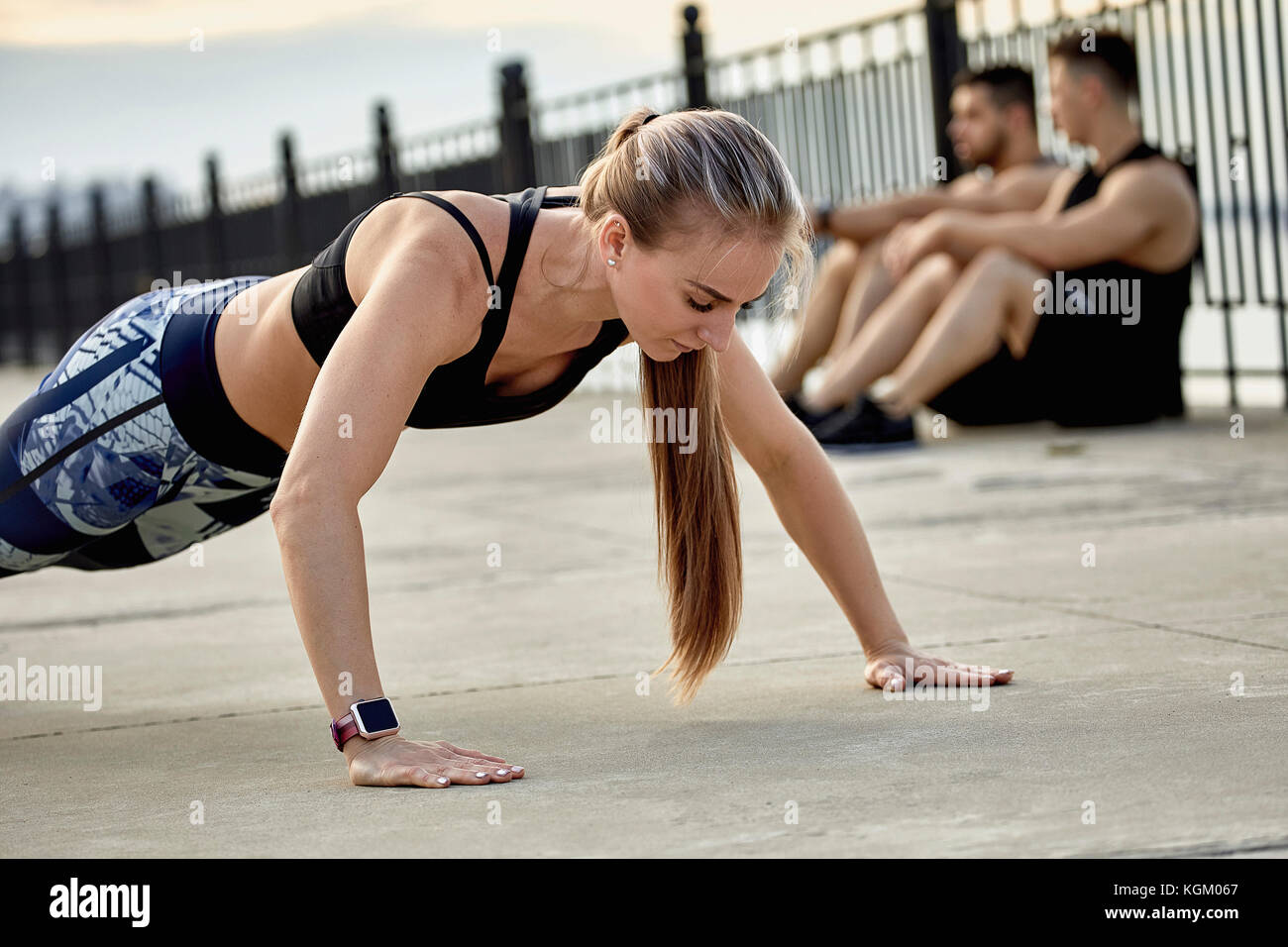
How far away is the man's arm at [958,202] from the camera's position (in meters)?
8.97

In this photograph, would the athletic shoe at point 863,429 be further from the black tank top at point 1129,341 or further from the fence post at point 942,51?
the fence post at point 942,51

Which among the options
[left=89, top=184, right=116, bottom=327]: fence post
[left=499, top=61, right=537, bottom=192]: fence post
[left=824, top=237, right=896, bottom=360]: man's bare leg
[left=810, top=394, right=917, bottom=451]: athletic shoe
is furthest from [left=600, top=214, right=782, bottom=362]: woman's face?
[left=89, top=184, right=116, bottom=327]: fence post

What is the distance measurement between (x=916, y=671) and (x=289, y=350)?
53.2 inches

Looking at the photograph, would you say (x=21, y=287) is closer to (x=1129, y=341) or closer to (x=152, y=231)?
(x=152, y=231)

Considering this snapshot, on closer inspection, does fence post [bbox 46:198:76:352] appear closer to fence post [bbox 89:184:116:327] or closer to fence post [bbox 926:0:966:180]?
fence post [bbox 89:184:116:327]

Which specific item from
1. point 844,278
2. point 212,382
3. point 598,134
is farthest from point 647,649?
point 598,134

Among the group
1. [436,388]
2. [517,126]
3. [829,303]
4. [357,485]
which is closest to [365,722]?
[357,485]

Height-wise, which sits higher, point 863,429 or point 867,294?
point 867,294

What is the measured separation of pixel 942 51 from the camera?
412 inches

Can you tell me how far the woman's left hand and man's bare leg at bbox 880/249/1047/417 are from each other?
502cm

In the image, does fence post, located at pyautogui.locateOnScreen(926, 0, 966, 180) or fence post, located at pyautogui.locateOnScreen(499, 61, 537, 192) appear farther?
fence post, located at pyautogui.locateOnScreen(499, 61, 537, 192)

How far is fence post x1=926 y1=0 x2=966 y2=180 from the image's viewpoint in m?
10.4
